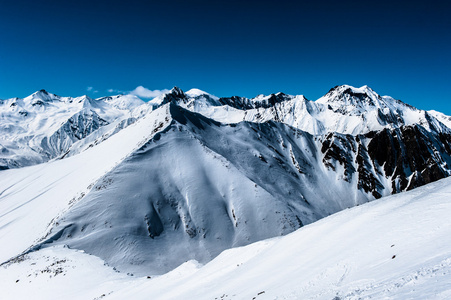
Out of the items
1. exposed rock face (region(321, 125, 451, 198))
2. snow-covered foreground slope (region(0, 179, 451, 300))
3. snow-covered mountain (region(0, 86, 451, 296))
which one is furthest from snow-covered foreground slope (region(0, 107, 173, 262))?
exposed rock face (region(321, 125, 451, 198))

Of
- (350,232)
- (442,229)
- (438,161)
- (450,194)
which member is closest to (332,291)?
(442,229)

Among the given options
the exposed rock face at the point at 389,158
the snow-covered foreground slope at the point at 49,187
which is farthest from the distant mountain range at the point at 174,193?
the exposed rock face at the point at 389,158

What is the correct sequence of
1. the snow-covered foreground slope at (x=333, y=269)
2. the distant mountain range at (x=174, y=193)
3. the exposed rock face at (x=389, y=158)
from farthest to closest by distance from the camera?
the exposed rock face at (x=389, y=158), the distant mountain range at (x=174, y=193), the snow-covered foreground slope at (x=333, y=269)

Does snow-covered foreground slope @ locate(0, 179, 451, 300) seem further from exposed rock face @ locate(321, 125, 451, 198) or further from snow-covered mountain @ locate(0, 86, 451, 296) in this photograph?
exposed rock face @ locate(321, 125, 451, 198)

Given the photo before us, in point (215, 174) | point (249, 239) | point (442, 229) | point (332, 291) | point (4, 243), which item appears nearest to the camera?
point (332, 291)

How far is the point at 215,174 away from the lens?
6775 cm

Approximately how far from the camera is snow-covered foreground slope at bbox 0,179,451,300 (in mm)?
8387

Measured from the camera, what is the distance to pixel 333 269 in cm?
1143

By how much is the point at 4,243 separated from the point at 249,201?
4525cm

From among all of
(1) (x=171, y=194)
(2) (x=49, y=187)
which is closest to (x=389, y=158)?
(1) (x=171, y=194)

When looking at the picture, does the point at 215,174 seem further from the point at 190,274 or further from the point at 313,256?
the point at 313,256

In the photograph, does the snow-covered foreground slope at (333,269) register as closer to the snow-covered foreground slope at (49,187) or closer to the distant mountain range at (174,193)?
the distant mountain range at (174,193)

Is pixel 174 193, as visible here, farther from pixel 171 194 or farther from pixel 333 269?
pixel 333 269

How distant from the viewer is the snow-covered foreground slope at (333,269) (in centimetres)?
839
